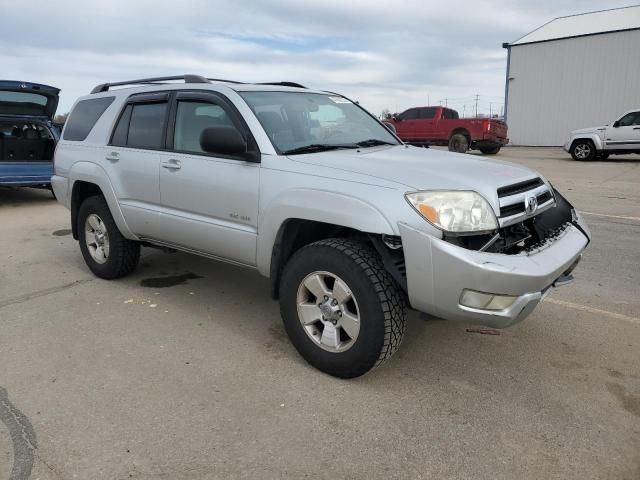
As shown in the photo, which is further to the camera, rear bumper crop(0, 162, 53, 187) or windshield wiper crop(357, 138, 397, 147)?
rear bumper crop(0, 162, 53, 187)

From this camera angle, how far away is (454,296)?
2.75 meters

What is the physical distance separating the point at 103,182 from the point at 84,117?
917 mm

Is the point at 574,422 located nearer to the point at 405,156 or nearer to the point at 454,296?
the point at 454,296

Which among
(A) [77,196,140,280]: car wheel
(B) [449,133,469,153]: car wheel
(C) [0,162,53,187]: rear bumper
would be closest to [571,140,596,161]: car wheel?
(B) [449,133,469,153]: car wheel

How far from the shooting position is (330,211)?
10.0 ft

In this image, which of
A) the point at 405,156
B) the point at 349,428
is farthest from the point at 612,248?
the point at 349,428

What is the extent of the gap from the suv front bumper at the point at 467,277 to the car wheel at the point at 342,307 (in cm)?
19

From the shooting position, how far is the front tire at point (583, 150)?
18.2 metres

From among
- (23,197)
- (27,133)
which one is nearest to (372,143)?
(27,133)

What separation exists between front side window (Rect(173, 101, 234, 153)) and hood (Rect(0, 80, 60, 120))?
580 centimetres

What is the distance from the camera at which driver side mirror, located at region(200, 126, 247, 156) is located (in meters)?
3.46

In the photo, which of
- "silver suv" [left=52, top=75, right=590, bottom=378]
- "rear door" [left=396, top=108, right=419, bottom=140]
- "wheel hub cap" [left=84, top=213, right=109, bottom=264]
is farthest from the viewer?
"rear door" [left=396, top=108, right=419, bottom=140]

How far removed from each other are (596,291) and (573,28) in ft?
87.8

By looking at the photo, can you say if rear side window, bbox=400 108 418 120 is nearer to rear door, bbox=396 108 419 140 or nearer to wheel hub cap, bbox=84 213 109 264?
rear door, bbox=396 108 419 140
